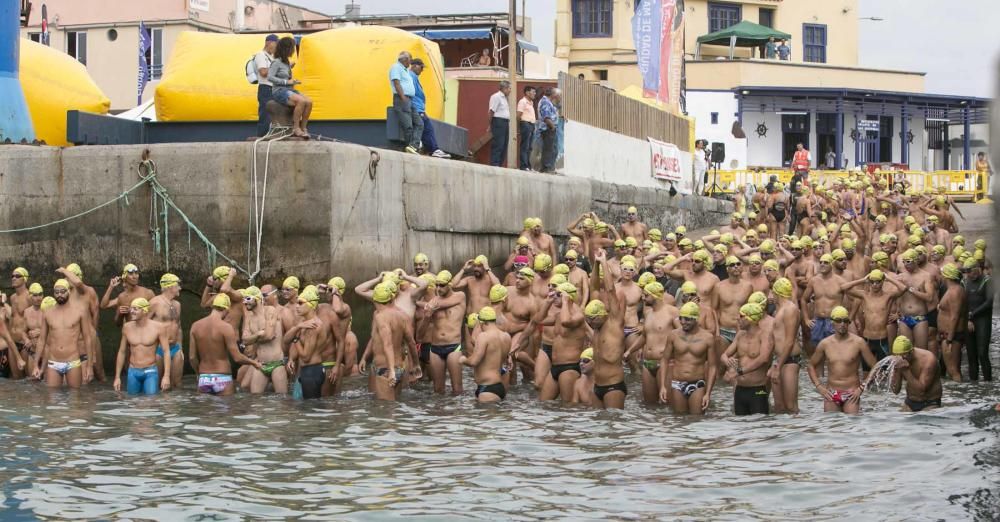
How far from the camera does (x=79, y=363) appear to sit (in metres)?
14.1

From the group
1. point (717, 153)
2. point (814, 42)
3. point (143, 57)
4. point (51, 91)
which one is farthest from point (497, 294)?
point (814, 42)

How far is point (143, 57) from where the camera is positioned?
36.4m

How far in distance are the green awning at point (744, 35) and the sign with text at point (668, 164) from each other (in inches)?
676

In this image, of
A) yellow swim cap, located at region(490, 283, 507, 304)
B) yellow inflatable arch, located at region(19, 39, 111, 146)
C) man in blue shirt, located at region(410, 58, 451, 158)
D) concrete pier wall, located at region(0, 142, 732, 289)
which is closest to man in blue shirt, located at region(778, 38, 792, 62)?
man in blue shirt, located at region(410, 58, 451, 158)

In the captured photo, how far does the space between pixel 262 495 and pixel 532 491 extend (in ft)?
6.10

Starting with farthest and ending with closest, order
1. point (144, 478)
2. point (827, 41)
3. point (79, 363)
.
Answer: point (827, 41), point (79, 363), point (144, 478)

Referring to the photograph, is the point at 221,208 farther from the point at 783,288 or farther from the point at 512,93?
the point at 512,93

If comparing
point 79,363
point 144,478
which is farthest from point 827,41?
point 144,478

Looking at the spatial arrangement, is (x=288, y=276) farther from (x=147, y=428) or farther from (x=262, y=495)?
(x=262, y=495)

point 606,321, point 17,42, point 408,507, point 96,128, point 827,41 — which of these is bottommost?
point 408,507

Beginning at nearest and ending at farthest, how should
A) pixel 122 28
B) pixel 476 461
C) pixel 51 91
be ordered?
pixel 476 461 < pixel 51 91 < pixel 122 28

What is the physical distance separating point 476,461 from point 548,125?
11.5 meters

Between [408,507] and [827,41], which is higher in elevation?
[827,41]

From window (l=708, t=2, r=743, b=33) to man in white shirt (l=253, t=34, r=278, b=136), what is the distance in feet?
120
